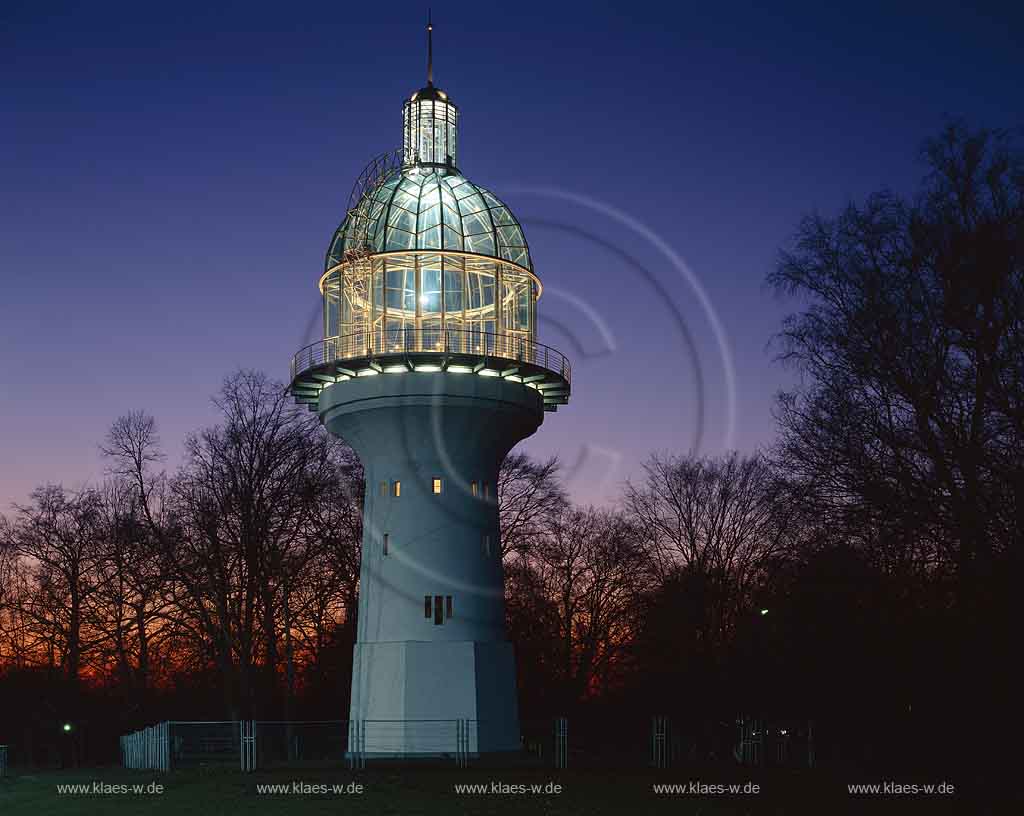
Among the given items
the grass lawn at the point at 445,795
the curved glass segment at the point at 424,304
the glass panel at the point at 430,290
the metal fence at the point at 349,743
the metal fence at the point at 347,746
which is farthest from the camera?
the glass panel at the point at 430,290

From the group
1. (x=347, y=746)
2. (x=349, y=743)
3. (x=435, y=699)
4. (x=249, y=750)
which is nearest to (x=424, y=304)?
(x=435, y=699)

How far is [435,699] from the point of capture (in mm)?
33344

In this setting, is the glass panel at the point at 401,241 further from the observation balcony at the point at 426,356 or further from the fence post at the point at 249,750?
the fence post at the point at 249,750

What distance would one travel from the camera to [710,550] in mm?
51594

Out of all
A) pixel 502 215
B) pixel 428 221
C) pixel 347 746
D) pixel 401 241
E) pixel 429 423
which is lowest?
pixel 347 746

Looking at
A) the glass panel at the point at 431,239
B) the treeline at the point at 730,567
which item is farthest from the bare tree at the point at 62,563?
the glass panel at the point at 431,239

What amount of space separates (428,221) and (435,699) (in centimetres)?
1349

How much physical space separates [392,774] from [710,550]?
1022 inches

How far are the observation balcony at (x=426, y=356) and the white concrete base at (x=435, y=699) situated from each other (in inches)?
304

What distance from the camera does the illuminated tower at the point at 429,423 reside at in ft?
111

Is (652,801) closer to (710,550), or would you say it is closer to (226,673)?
(226,673)

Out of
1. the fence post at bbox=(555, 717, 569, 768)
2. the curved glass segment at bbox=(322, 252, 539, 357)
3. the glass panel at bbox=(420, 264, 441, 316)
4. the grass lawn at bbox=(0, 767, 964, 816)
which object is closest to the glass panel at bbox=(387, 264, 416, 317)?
the curved glass segment at bbox=(322, 252, 539, 357)

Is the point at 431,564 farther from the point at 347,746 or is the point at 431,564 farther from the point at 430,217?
the point at 430,217

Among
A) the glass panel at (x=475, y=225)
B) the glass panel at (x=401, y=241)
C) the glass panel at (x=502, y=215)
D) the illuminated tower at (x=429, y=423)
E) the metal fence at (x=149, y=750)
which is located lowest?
the metal fence at (x=149, y=750)
